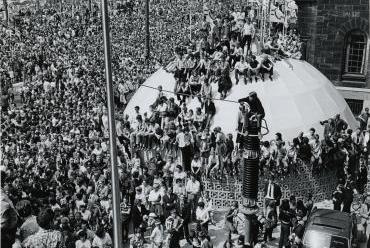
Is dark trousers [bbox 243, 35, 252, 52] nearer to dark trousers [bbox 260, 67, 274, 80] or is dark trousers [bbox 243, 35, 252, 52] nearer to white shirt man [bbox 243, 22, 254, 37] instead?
white shirt man [bbox 243, 22, 254, 37]

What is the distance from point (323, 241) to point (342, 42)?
2140 cm

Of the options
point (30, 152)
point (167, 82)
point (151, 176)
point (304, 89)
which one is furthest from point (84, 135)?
point (304, 89)

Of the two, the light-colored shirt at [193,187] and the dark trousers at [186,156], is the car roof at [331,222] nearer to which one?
the light-colored shirt at [193,187]

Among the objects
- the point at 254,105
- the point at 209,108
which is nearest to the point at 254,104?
the point at 254,105

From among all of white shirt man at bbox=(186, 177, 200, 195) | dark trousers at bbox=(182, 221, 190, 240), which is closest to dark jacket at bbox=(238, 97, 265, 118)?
white shirt man at bbox=(186, 177, 200, 195)

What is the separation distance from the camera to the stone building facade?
32.0 metres

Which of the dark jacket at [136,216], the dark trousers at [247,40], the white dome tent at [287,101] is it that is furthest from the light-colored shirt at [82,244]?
the dark trousers at [247,40]

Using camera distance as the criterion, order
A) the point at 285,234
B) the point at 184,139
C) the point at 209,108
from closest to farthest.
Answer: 1. the point at 285,234
2. the point at 184,139
3. the point at 209,108

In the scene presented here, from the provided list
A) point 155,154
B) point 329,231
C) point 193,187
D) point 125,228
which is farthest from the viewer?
point 155,154

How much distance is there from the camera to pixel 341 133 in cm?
2027

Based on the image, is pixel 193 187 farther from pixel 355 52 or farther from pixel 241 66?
pixel 355 52

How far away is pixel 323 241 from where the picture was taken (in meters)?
13.9

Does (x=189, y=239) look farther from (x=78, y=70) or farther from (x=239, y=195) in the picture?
(x=78, y=70)

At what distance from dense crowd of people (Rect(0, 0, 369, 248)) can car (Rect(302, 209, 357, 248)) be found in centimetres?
37
